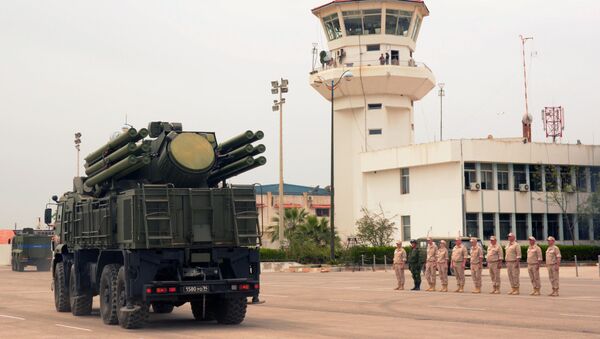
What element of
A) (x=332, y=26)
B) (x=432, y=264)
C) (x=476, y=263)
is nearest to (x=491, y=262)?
(x=476, y=263)

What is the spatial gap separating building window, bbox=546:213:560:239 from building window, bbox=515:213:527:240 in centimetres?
193

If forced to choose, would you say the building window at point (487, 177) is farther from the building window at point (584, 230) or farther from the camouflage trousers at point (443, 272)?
the camouflage trousers at point (443, 272)

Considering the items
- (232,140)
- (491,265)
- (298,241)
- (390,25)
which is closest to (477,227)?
(298,241)

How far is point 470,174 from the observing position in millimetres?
56625

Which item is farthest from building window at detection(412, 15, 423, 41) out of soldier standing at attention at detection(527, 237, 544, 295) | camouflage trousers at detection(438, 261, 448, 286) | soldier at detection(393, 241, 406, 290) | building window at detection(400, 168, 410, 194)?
soldier standing at attention at detection(527, 237, 544, 295)

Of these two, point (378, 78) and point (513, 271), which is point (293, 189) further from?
point (513, 271)

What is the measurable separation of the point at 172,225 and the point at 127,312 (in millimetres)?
1783

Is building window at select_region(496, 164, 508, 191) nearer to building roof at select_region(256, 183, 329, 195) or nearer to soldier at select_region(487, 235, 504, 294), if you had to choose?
soldier at select_region(487, 235, 504, 294)

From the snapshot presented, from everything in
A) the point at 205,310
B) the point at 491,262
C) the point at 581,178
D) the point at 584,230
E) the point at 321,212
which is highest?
the point at 581,178

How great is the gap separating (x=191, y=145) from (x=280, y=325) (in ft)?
12.9

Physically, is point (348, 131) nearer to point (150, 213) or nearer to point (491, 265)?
point (491, 265)

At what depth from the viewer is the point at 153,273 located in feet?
50.8

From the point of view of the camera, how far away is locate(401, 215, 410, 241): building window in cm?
6075

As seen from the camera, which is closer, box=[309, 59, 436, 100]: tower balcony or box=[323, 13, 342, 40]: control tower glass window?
box=[309, 59, 436, 100]: tower balcony
